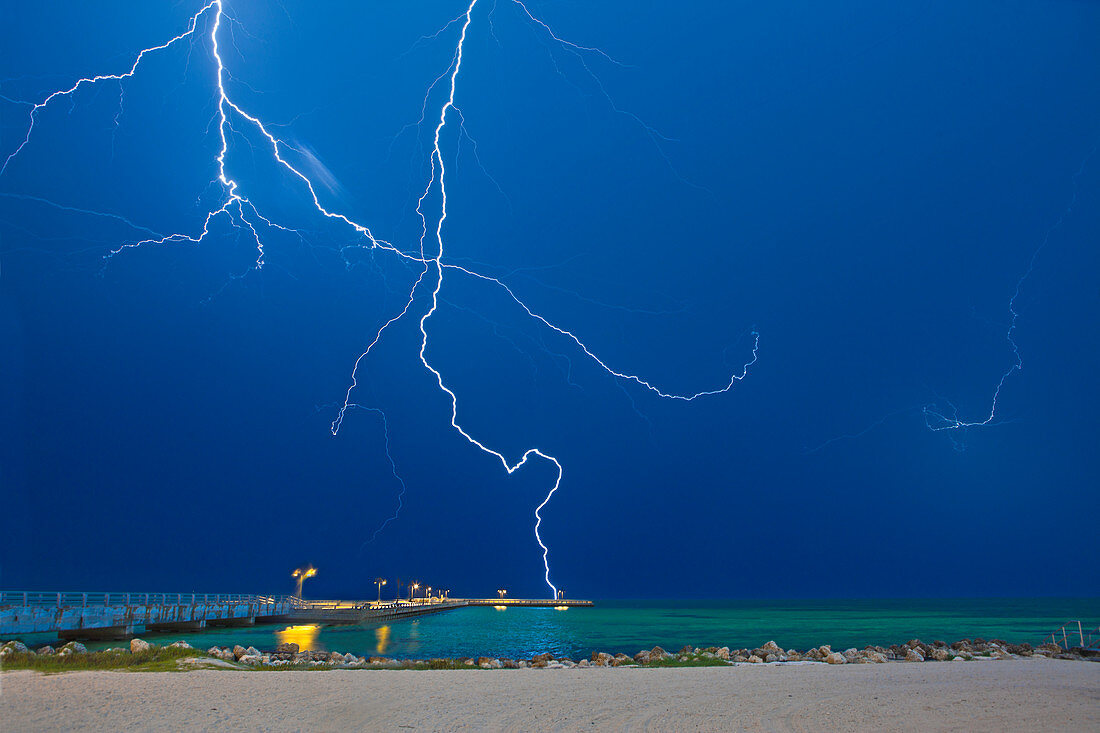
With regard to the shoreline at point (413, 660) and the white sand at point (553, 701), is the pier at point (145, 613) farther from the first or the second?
the white sand at point (553, 701)

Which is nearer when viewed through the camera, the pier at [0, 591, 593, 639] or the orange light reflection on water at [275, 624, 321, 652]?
the pier at [0, 591, 593, 639]

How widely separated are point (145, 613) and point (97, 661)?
1460 cm

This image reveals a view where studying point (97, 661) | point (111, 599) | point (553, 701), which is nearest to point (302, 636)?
point (111, 599)

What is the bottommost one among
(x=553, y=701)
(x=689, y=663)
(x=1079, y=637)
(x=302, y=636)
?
(x=302, y=636)

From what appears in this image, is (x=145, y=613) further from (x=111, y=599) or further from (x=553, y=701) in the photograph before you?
(x=553, y=701)

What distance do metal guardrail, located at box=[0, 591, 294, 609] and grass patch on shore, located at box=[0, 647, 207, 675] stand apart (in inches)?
355

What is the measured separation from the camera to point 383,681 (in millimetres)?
9484

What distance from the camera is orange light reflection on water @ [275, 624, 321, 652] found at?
70.9 feet

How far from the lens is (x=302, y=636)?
26188 millimetres

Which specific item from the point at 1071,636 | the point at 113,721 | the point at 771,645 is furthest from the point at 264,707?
the point at 1071,636

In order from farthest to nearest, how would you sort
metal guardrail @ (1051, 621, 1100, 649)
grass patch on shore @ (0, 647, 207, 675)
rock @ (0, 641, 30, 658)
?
metal guardrail @ (1051, 621, 1100, 649) < rock @ (0, 641, 30, 658) < grass patch on shore @ (0, 647, 207, 675)

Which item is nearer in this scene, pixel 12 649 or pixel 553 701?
pixel 553 701

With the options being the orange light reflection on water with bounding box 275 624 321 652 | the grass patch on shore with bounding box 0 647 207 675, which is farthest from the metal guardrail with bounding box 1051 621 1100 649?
the orange light reflection on water with bounding box 275 624 321 652

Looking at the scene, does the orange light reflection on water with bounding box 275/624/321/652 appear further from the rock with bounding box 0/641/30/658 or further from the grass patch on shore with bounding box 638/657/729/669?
the grass patch on shore with bounding box 638/657/729/669
